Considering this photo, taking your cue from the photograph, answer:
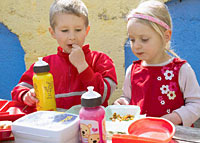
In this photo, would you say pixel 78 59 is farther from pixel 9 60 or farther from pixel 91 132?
pixel 9 60

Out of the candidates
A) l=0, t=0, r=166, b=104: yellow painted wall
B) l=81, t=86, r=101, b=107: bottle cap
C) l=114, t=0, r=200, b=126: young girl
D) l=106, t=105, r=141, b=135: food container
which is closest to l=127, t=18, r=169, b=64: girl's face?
l=114, t=0, r=200, b=126: young girl

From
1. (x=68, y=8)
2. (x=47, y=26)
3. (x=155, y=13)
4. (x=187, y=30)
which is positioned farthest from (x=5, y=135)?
(x=47, y=26)

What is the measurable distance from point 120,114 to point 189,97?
0.49m

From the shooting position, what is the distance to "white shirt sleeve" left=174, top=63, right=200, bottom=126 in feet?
5.18

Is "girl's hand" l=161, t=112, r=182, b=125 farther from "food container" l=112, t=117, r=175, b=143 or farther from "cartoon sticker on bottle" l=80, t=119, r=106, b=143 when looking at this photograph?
"cartoon sticker on bottle" l=80, t=119, r=106, b=143

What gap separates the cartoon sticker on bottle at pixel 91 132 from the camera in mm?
1008

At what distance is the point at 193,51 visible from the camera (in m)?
2.95

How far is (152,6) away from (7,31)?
2.80 metres

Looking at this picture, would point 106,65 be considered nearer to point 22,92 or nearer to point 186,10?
point 22,92

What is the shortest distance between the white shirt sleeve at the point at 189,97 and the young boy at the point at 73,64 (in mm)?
468

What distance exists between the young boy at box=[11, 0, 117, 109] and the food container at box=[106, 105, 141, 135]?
207mm

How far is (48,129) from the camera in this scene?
982 mm

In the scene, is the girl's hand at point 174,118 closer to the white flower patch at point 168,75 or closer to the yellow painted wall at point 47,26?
the white flower patch at point 168,75

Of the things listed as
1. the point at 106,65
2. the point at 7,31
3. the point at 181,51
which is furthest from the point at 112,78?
the point at 7,31
